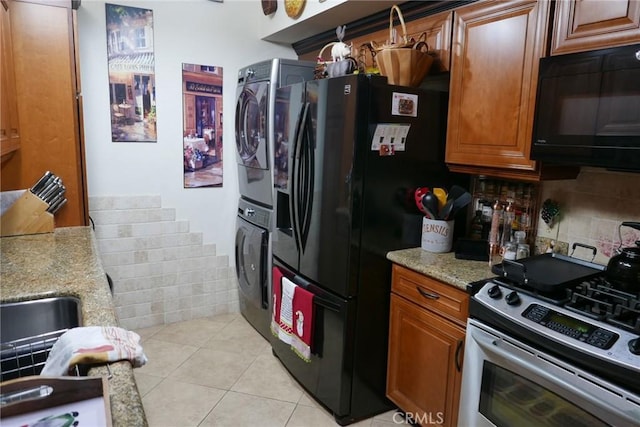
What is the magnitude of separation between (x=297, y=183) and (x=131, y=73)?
158 centimetres

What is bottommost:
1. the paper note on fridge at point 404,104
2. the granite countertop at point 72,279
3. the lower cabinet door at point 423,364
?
the lower cabinet door at point 423,364

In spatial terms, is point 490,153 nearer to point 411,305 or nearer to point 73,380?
point 411,305

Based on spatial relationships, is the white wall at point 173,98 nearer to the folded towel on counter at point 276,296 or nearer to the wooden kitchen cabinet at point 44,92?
the wooden kitchen cabinet at point 44,92

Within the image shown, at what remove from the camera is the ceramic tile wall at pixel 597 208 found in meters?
1.82

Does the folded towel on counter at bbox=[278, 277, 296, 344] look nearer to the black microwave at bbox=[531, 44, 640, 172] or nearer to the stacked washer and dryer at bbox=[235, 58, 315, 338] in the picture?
the stacked washer and dryer at bbox=[235, 58, 315, 338]

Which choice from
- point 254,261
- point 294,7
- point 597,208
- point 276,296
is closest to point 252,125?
point 294,7

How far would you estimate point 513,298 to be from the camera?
1.63 meters

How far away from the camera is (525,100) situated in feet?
5.95

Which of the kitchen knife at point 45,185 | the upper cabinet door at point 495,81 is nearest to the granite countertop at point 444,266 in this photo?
the upper cabinet door at point 495,81

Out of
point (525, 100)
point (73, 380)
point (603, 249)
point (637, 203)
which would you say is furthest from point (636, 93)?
point (73, 380)

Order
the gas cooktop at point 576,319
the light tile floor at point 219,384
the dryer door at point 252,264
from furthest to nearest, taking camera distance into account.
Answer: the dryer door at point 252,264 → the light tile floor at point 219,384 → the gas cooktop at point 576,319

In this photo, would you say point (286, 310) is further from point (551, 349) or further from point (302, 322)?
point (551, 349)

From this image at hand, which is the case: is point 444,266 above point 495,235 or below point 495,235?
below

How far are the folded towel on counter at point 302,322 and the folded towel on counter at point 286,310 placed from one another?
0.13 feet
